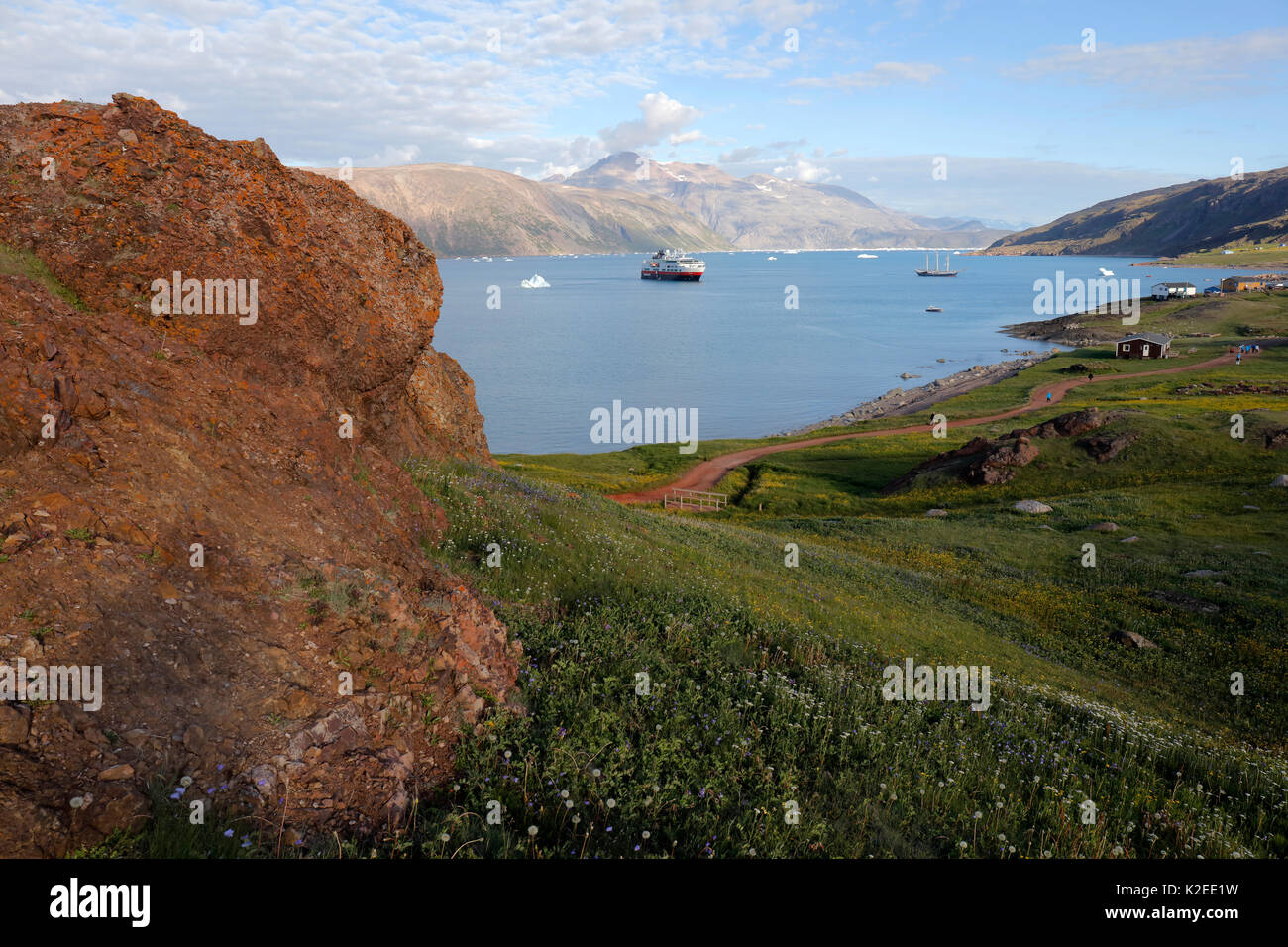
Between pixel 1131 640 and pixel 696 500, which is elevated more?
pixel 696 500

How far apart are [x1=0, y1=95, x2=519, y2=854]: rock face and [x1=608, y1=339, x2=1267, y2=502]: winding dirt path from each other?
40.8m

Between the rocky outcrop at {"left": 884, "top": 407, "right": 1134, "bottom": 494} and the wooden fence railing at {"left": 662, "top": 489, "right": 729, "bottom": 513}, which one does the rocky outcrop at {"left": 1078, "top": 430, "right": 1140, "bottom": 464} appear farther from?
the wooden fence railing at {"left": 662, "top": 489, "right": 729, "bottom": 513}

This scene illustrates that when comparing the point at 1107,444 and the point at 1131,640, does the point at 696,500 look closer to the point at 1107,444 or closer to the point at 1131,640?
the point at 1107,444

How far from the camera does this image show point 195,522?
7.89 m

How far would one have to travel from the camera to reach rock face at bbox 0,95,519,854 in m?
6.27

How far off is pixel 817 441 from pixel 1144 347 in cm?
7203

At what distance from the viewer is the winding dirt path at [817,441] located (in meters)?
62.4

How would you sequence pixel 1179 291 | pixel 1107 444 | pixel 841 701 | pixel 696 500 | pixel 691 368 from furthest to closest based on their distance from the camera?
pixel 1179 291, pixel 691 368, pixel 696 500, pixel 1107 444, pixel 841 701

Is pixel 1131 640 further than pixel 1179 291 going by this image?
No

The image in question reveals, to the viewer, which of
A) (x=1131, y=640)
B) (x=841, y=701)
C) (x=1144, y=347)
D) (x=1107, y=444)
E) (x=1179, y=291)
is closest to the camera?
(x=841, y=701)

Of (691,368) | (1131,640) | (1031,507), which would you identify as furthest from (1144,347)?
(1131,640)

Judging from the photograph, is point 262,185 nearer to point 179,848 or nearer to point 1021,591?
point 179,848

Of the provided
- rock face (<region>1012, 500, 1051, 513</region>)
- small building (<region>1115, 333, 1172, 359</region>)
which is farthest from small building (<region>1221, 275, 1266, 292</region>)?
rock face (<region>1012, 500, 1051, 513</region>)
